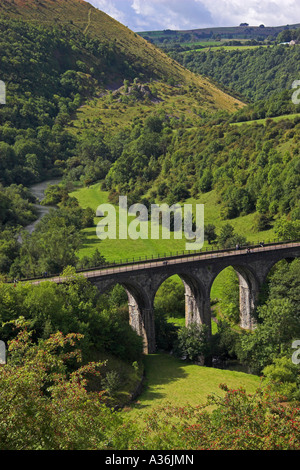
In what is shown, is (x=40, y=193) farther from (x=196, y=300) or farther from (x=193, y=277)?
(x=193, y=277)

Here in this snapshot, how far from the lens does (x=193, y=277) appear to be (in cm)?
6631

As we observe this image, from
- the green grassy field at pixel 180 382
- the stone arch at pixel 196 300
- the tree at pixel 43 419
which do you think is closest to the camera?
the tree at pixel 43 419

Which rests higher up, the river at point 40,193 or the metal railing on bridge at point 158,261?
the river at point 40,193

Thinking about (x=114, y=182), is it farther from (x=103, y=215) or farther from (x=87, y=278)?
(x=87, y=278)

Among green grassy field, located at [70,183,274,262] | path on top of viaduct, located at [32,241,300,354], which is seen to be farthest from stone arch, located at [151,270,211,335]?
green grassy field, located at [70,183,274,262]

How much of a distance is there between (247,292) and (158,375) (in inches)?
853

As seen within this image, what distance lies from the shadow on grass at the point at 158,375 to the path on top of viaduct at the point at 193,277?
9.67ft

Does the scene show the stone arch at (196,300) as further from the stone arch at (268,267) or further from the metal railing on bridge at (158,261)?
the stone arch at (268,267)

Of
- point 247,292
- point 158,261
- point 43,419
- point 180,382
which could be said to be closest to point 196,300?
point 158,261

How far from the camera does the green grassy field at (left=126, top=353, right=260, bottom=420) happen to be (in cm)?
5047

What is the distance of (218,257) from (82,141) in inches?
5394

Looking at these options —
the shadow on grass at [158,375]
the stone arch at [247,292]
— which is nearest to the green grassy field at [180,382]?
the shadow on grass at [158,375]

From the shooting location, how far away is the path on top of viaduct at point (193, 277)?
62.2m

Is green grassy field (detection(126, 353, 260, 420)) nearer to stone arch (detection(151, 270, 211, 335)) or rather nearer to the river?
Answer: stone arch (detection(151, 270, 211, 335))
